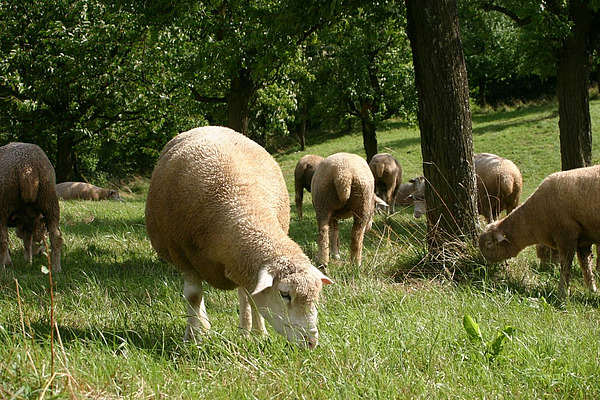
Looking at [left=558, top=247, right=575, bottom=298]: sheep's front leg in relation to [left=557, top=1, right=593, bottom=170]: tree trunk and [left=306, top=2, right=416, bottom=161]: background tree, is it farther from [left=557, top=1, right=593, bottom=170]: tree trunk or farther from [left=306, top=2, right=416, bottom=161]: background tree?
[left=306, top=2, right=416, bottom=161]: background tree

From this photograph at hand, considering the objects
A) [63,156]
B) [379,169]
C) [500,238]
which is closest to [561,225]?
[500,238]

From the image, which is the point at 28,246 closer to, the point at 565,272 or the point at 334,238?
the point at 334,238

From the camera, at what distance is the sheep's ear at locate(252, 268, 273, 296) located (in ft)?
11.6

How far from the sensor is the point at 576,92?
1116cm

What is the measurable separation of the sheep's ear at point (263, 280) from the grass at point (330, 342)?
A: 1.32 feet

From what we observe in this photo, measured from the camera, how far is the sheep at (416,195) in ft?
45.2

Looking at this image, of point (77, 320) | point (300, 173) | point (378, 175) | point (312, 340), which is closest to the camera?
point (312, 340)

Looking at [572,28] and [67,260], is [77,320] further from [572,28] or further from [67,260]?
[572,28]

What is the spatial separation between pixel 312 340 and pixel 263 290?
1.63 feet

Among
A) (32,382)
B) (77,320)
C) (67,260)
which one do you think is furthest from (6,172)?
(32,382)

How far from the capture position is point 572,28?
1150cm

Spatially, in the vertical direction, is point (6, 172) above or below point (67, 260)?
above

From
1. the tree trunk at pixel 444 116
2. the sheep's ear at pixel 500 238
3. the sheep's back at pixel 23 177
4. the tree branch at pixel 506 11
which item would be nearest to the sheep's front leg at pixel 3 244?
the sheep's back at pixel 23 177

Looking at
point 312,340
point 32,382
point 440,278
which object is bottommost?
point 440,278
